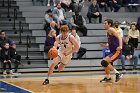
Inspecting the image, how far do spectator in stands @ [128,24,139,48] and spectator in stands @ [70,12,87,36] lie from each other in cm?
213

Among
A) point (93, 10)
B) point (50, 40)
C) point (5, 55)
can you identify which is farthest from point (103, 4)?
point (5, 55)

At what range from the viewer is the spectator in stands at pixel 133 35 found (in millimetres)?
17895

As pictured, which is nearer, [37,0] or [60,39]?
[60,39]

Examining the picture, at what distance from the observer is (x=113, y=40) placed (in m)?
11.1

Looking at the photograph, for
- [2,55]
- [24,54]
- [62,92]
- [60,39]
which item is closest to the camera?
[62,92]

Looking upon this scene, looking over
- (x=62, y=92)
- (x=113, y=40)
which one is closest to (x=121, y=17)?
(x=113, y=40)

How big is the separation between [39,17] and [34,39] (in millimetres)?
1676

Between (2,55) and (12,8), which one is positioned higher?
(12,8)

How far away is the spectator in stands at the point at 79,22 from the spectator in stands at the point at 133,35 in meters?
2.13

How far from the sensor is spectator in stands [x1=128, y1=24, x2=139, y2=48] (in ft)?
58.7

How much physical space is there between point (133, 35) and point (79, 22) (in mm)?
2597

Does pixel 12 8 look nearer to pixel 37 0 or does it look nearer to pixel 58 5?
pixel 37 0

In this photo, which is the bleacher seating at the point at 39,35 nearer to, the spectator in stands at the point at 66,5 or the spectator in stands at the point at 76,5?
the spectator in stands at the point at 66,5

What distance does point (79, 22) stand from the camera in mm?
18234
